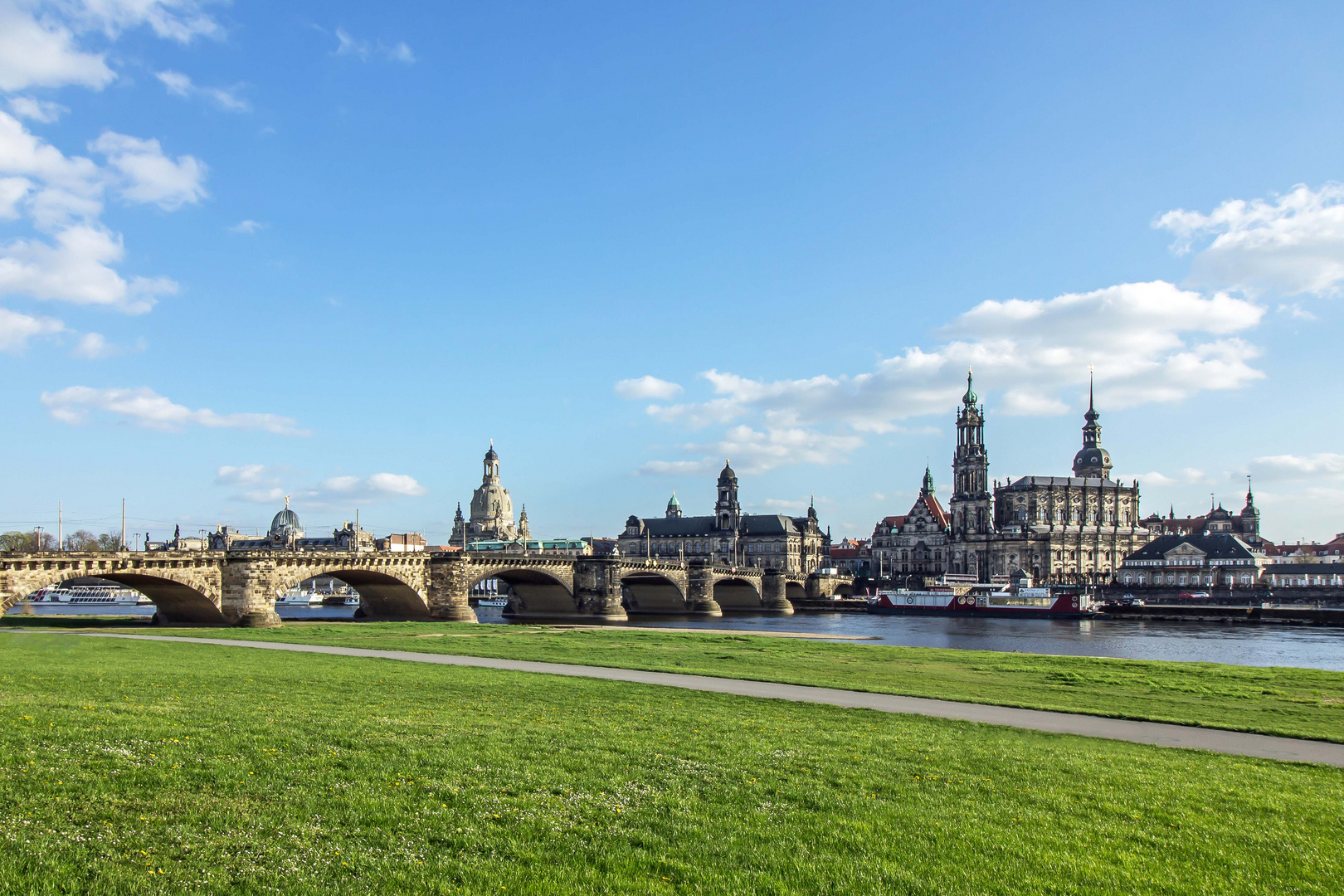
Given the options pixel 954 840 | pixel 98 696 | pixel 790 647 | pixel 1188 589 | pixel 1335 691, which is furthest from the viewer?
pixel 1188 589

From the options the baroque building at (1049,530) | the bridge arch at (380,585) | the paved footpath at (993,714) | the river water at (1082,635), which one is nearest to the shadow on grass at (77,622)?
the bridge arch at (380,585)

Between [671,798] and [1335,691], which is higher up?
[671,798]

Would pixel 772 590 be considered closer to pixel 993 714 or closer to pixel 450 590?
pixel 450 590

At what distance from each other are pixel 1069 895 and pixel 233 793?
866cm

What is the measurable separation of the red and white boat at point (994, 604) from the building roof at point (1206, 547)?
34.8 metres

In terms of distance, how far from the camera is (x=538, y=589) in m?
95.4

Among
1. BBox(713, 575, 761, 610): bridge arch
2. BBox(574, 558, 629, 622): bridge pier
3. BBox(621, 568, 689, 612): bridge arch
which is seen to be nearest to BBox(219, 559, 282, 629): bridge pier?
BBox(574, 558, 629, 622): bridge pier

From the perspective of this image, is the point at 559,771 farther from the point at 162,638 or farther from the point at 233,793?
the point at 162,638

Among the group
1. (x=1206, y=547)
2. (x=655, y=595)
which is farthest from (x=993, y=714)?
(x=1206, y=547)

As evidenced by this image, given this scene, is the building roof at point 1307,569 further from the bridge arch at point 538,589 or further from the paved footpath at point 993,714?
the paved footpath at point 993,714

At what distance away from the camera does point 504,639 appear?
142 feet

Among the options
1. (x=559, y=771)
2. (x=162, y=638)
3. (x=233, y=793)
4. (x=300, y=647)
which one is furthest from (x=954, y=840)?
(x=162, y=638)

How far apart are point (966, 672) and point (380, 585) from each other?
49875mm

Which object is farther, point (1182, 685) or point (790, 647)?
point (790, 647)
